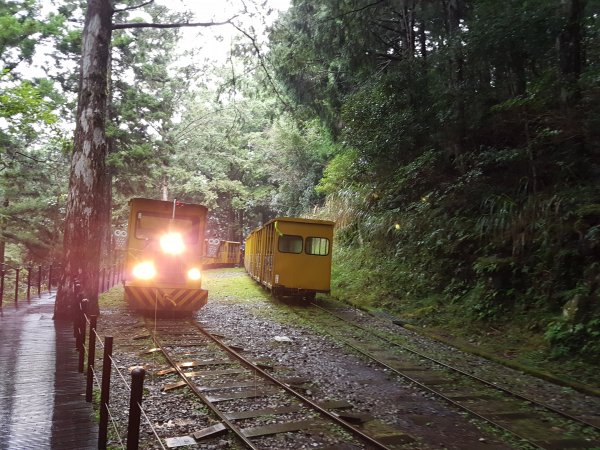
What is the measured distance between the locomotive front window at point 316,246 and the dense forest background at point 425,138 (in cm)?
204

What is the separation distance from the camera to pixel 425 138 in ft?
56.0

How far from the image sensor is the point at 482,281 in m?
12.1

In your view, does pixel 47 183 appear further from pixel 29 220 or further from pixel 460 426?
pixel 460 426

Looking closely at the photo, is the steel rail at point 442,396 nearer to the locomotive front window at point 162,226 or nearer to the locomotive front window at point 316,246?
the locomotive front window at point 162,226

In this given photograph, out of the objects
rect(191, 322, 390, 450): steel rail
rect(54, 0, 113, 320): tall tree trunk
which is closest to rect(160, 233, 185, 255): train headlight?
rect(54, 0, 113, 320): tall tree trunk

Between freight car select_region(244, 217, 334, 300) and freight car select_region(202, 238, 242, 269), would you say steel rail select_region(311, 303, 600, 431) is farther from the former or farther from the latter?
freight car select_region(202, 238, 242, 269)

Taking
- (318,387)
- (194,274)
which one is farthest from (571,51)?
(194,274)

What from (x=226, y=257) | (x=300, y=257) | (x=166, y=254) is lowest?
(x=226, y=257)

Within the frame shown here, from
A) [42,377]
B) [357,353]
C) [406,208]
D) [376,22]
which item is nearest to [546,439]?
[357,353]

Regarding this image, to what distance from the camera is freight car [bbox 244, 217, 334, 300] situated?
15.8 m

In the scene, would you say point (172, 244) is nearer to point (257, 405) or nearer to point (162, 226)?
point (162, 226)

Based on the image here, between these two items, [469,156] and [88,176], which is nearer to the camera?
[88,176]

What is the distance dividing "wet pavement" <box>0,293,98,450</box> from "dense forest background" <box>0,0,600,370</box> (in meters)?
6.07

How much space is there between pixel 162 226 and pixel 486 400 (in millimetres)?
9120
